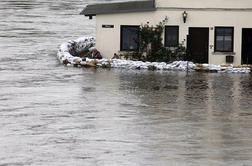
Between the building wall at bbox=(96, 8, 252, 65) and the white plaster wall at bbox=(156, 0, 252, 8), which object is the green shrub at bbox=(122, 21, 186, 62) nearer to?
the building wall at bbox=(96, 8, 252, 65)

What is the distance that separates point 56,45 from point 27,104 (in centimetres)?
2051

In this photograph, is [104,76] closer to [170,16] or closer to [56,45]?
[170,16]

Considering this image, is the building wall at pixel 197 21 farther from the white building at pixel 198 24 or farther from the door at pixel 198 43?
the door at pixel 198 43

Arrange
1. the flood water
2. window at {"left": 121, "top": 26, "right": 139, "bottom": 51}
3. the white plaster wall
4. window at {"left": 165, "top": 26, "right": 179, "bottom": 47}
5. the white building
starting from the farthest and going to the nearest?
window at {"left": 121, "top": 26, "right": 139, "bottom": 51}, window at {"left": 165, "top": 26, "right": 179, "bottom": 47}, the white building, the white plaster wall, the flood water

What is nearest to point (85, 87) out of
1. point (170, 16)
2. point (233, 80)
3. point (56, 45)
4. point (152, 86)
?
point (152, 86)

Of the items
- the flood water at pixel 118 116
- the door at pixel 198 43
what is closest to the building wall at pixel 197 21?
the door at pixel 198 43

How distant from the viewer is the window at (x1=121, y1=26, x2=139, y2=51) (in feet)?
112

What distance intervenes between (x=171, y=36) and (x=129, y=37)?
2.16 metres

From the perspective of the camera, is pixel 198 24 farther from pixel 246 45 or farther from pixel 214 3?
pixel 246 45

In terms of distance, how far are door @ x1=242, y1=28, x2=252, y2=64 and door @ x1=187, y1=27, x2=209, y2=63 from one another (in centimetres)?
181

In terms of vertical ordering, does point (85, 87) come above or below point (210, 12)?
below

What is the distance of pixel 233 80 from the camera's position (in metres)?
29.1

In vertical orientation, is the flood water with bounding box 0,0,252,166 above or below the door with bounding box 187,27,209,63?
below

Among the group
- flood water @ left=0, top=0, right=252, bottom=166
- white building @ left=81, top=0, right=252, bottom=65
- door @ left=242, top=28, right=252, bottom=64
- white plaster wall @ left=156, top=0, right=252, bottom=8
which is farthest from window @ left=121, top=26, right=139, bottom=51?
door @ left=242, top=28, right=252, bottom=64
